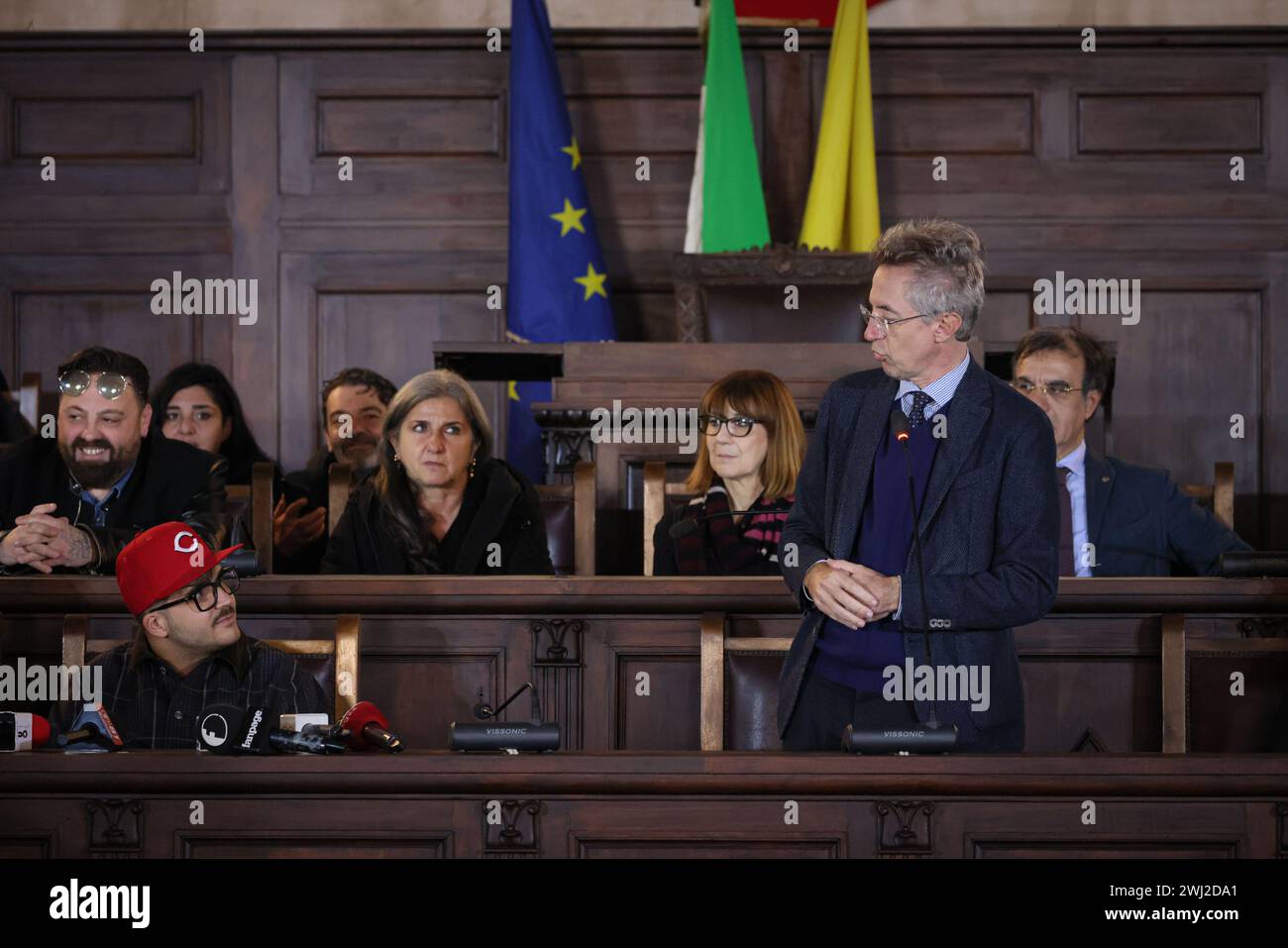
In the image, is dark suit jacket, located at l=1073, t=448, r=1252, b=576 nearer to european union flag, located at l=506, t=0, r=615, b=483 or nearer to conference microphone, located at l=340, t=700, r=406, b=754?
conference microphone, located at l=340, t=700, r=406, b=754

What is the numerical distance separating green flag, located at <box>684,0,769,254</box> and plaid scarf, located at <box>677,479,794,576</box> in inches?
83.9

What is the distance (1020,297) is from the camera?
6145mm

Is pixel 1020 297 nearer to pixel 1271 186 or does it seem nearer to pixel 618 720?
pixel 1271 186

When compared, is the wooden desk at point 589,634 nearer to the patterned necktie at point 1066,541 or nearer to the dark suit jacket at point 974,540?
the patterned necktie at point 1066,541

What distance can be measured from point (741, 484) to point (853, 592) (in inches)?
59.9

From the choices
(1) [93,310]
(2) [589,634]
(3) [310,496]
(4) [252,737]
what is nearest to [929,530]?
(4) [252,737]

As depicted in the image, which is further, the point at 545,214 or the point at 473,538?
the point at 545,214

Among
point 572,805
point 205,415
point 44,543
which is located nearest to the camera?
point 572,805

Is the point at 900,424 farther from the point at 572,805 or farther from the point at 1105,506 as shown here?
the point at 1105,506

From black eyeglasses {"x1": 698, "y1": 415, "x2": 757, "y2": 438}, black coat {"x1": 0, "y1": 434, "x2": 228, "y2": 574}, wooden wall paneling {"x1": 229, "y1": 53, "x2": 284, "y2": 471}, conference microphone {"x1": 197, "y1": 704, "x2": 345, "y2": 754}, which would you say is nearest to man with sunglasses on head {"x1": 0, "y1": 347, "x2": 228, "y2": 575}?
black coat {"x1": 0, "y1": 434, "x2": 228, "y2": 574}

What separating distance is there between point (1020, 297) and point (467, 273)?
213 centimetres

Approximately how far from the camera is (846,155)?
5859 millimetres
